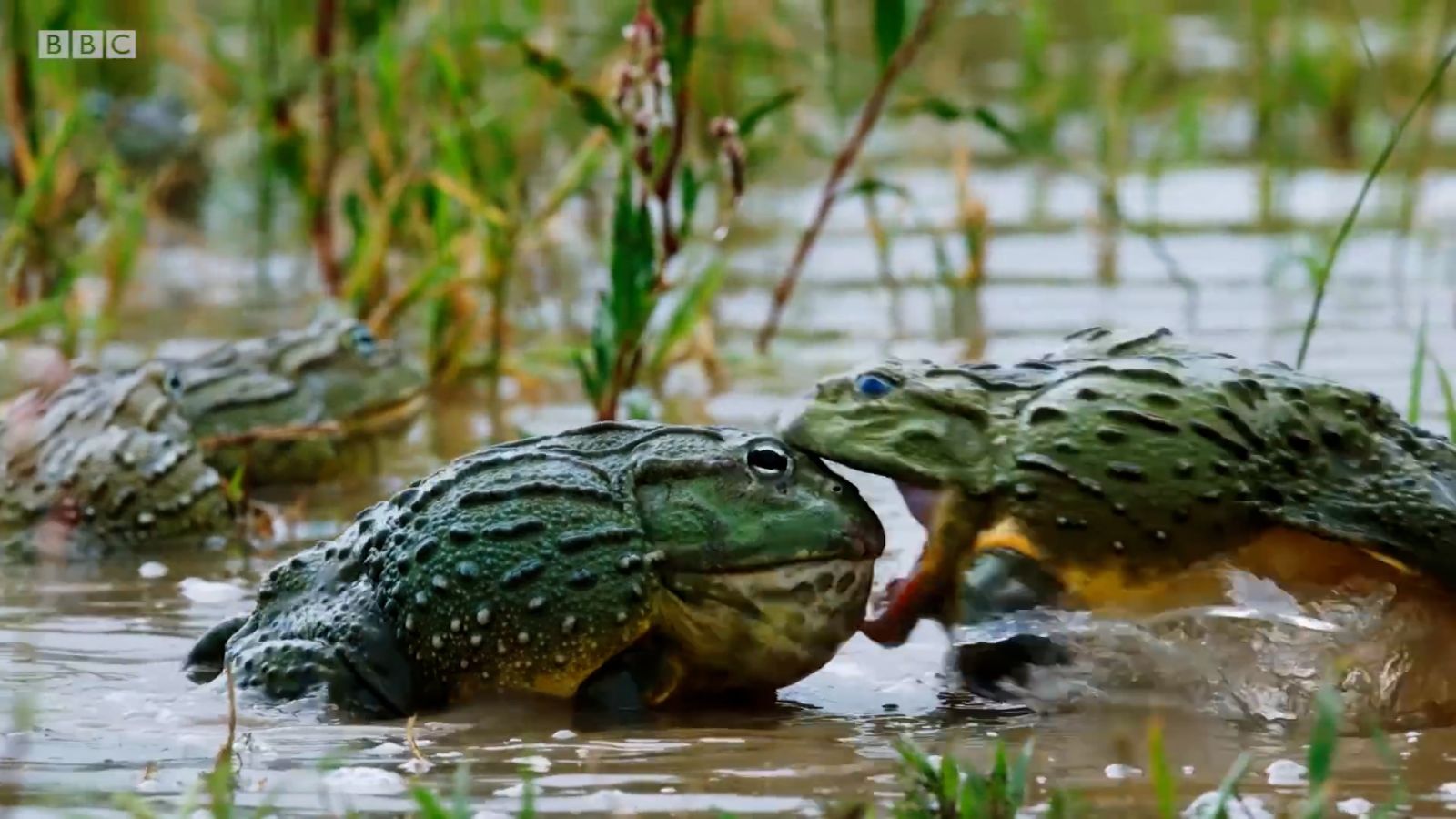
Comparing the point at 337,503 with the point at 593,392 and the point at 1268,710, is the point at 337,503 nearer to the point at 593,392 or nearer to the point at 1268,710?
the point at 593,392

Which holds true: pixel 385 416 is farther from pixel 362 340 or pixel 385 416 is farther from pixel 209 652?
pixel 209 652

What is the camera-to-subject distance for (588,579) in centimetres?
348

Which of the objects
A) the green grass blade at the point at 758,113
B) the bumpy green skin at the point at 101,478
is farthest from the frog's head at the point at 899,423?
the bumpy green skin at the point at 101,478

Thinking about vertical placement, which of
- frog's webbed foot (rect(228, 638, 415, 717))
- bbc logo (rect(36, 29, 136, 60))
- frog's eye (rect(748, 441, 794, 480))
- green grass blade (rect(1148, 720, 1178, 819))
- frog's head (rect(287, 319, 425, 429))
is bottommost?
frog's webbed foot (rect(228, 638, 415, 717))

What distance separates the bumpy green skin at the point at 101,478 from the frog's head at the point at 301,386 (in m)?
0.28

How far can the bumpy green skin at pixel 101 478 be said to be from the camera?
511 cm

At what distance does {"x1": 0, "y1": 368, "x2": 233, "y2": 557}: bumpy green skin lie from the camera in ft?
16.8

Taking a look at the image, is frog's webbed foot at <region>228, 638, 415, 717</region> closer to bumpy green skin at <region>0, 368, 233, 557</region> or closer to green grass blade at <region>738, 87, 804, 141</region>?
bumpy green skin at <region>0, 368, 233, 557</region>

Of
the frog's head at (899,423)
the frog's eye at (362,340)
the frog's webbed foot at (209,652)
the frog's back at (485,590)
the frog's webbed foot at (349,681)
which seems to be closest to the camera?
the frog's back at (485,590)

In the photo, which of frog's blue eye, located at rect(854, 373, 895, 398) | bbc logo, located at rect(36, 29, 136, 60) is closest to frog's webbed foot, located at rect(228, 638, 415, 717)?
frog's blue eye, located at rect(854, 373, 895, 398)

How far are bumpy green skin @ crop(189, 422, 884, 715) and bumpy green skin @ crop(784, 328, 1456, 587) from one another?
153mm

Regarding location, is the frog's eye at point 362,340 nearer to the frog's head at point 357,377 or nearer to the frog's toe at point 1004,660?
the frog's head at point 357,377

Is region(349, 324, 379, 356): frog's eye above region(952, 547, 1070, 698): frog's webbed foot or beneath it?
above

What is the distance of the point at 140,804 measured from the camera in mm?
2914
